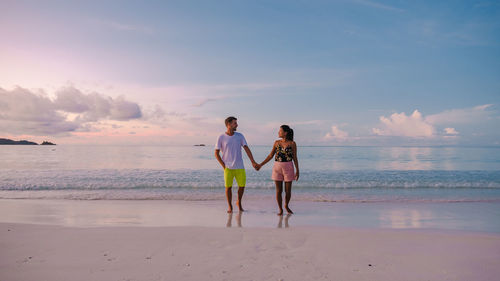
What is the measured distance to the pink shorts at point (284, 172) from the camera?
7043 millimetres

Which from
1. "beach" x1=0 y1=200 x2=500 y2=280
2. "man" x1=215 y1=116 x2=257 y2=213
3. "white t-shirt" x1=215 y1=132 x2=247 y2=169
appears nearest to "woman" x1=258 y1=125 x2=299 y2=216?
"man" x1=215 y1=116 x2=257 y2=213

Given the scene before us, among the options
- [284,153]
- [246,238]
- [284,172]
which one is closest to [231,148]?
Result: [284,153]

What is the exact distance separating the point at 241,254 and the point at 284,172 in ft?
10.6

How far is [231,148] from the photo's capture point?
279 inches

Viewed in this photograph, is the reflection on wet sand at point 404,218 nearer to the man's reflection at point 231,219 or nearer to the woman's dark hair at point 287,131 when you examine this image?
the woman's dark hair at point 287,131

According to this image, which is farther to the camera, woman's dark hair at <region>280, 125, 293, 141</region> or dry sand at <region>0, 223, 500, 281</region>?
woman's dark hair at <region>280, 125, 293, 141</region>

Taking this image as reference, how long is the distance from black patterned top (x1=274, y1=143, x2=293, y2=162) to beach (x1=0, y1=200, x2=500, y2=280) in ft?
5.30

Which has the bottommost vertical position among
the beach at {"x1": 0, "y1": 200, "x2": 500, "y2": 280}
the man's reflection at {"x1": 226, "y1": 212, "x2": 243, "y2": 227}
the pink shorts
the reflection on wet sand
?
the reflection on wet sand

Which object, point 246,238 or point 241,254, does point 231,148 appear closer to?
point 246,238

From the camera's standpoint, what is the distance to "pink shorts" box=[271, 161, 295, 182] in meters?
7.04

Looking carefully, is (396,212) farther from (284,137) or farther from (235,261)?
(235,261)

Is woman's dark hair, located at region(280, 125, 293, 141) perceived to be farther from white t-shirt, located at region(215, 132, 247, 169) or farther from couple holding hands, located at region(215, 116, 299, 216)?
white t-shirt, located at region(215, 132, 247, 169)

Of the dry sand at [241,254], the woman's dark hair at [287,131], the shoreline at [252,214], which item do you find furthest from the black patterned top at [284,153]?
the dry sand at [241,254]

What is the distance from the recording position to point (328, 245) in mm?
4613
